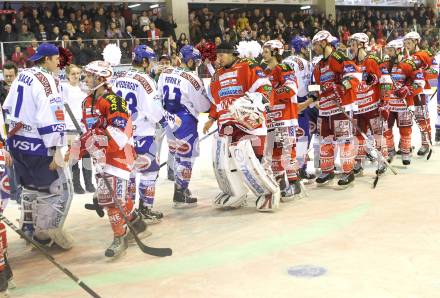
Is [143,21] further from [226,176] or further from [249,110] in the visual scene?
[249,110]

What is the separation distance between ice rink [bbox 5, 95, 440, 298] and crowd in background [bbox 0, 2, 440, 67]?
2863 millimetres

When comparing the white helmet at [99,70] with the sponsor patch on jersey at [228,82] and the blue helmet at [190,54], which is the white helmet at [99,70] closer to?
the sponsor patch on jersey at [228,82]

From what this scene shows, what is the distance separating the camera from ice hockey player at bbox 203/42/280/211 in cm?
504

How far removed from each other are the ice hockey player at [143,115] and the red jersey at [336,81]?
1826mm

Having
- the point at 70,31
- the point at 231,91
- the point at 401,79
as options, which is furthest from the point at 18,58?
the point at 401,79

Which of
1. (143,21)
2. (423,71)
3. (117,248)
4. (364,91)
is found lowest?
(117,248)

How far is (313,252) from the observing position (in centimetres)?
389

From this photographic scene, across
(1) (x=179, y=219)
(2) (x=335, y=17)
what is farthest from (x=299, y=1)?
(1) (x=179, y=219)

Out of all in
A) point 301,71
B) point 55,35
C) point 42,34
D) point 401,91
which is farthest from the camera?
point 55,35

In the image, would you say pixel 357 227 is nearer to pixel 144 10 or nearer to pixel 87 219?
pixel 87 219

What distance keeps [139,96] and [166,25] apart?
11.4 metres

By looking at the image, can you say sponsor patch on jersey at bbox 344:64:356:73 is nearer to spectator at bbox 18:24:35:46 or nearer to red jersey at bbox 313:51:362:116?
red jersey at bbox 313:51:362:116

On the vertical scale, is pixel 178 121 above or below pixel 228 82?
below

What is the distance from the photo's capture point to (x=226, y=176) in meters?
5.23
